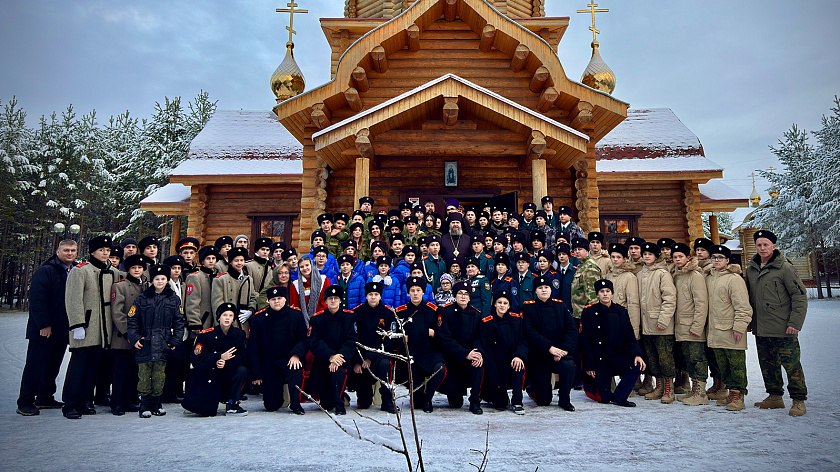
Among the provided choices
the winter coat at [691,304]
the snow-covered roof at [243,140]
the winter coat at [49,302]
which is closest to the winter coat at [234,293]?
the winter coat at [49,302]

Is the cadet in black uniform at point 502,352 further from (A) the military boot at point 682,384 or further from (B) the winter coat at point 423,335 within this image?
(A) the military boot at point 682,384

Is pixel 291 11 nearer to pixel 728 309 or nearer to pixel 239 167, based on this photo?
pixel 239 167

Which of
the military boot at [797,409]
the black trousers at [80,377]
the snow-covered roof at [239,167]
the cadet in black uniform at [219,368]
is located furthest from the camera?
the snow-covered roof at [239,167]

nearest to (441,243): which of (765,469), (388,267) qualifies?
(388,267)

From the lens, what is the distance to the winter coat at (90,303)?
5316 millimetres

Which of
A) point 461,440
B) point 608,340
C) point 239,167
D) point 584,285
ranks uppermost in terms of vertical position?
point 239,167

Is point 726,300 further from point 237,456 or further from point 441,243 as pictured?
point 237,456

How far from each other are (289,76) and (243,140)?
12.4 feet

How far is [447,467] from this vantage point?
3.40 meters

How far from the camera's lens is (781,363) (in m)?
5.32

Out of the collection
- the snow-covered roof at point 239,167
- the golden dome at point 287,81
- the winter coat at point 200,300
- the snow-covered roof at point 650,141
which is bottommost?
the winter coat at point 200,300

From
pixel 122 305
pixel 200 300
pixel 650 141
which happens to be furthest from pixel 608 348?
pixel 650 141

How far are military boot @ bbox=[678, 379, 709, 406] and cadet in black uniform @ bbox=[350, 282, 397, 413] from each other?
342cm

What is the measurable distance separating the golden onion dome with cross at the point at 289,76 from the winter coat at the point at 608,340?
1536cm
